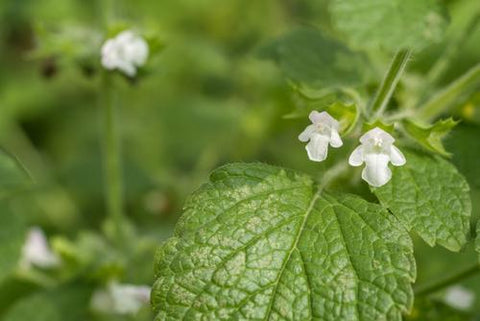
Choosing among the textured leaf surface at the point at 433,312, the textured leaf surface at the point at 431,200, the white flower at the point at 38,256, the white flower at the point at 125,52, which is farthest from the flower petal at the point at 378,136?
the white flower at the point at 38,256

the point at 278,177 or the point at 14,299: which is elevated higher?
the point at 14,299

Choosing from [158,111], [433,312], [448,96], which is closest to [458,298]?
[433,312]

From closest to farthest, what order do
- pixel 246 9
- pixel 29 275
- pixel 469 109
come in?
pixel 469 109 < pixel 29 275 < pixel 246 9

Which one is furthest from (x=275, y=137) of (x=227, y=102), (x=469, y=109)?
(x=469, y=109)

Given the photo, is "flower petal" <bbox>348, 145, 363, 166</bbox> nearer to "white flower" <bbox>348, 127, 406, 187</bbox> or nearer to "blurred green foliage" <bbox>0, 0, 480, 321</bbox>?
"white flower" <bbox>348, 127, 406, 187</bbox>

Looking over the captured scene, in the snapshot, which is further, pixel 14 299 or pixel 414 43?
pixel 14 299

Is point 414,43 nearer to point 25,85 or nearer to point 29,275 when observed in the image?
point 29,275

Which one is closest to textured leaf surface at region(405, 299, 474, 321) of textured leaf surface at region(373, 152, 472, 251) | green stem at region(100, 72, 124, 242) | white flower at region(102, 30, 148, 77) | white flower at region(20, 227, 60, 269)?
textured leaf surface at region(373, 152, 472, 251)

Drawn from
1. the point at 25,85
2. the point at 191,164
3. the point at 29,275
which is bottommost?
the point at 29,275

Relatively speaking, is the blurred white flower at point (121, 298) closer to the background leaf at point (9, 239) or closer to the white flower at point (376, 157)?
the background leaf at point (9, 239)
